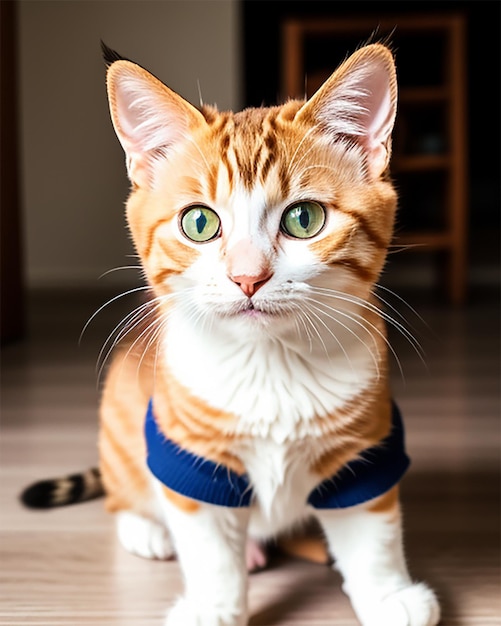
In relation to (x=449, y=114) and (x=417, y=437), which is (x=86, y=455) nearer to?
(x=417, y=437)

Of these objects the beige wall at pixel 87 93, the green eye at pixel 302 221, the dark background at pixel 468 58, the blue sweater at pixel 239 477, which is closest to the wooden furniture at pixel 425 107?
the dark background at pixel 468 58

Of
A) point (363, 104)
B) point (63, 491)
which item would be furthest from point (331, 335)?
point (63, 491)

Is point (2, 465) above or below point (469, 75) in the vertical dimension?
below

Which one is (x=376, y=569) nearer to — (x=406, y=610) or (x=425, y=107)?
(x=406, y=610)

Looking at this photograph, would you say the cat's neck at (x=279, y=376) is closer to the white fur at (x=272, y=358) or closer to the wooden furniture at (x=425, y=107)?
the white fur at (x=272, y=358)

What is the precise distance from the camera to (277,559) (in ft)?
3.41

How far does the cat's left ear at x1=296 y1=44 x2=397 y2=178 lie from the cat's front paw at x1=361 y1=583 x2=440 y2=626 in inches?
17.4

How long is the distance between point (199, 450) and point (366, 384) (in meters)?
0.19

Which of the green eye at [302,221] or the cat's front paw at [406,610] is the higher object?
the green eye at [302,221]

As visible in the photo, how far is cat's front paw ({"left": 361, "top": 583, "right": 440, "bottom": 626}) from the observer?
0.83 meters

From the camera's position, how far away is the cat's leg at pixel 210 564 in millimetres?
835

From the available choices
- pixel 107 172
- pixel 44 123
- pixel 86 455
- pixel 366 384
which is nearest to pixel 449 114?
pixel 107 172

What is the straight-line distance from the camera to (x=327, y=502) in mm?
869

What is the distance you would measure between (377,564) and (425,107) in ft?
8.71
